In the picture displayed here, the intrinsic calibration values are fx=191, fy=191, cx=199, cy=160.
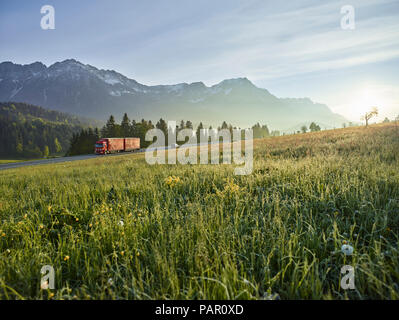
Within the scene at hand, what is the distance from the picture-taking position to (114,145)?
43000 millimetres

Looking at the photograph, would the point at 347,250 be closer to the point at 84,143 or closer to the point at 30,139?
the point at 84,143

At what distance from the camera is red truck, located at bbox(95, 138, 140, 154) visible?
40344 mm

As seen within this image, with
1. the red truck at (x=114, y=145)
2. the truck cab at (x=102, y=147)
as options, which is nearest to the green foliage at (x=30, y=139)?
the red truck at (x=114, y=145)

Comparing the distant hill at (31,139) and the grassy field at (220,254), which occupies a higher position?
the distant hill at (31,139)

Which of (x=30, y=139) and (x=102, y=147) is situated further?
(x=30, y=139)

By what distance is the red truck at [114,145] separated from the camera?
4034 centimetres

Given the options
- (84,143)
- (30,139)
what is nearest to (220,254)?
(84,143)

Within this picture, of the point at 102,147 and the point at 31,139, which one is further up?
the point at 31,139

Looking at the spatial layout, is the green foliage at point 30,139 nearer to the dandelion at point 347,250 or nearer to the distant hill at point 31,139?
the distant hill at point 31,139

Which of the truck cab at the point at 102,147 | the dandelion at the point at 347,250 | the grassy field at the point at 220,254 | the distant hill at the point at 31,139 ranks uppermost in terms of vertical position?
the distant hill at the point at 31,139

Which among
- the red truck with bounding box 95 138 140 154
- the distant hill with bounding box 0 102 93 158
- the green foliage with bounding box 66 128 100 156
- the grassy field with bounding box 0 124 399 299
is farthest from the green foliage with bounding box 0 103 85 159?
the grassy field with bounding box 0 124 399 299

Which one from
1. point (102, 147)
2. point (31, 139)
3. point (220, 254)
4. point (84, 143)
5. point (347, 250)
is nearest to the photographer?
point (347, 250)
